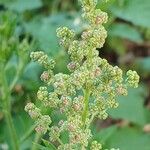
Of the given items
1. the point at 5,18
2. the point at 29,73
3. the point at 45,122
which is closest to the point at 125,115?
the point at 29,73

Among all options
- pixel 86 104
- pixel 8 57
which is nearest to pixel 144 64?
pixel 8 57

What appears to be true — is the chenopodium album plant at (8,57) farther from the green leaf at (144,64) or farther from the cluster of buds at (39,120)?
the green leaf at (144,64)

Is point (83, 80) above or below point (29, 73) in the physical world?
below

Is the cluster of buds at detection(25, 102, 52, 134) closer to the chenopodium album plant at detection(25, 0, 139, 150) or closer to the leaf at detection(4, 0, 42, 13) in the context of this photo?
the chenopodium album plant at detection(25, 0, 139, 150)

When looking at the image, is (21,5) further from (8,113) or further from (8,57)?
(8,113)

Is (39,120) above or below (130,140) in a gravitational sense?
below

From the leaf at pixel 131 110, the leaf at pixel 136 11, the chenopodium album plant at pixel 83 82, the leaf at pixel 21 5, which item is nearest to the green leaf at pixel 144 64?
the leaf at pixel 131 110

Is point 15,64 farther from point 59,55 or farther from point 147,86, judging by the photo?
point 147,86
